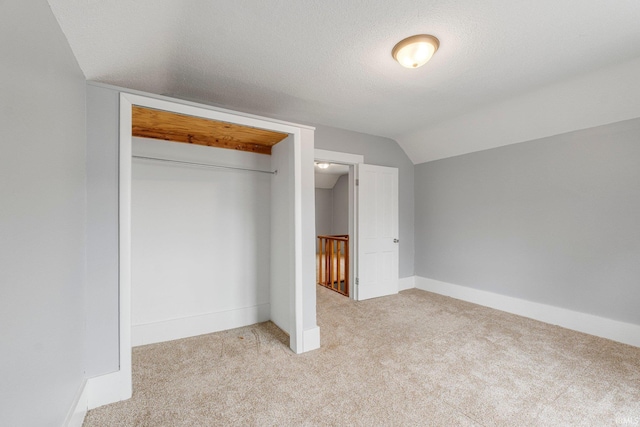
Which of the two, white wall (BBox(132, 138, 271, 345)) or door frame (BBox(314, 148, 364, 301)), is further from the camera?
door frame (BBox(314, 148, 364, 301))

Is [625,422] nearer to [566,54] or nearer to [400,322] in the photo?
[400,322]

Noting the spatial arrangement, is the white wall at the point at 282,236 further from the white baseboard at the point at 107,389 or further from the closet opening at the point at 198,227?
the white baseboard at the point at 107,389

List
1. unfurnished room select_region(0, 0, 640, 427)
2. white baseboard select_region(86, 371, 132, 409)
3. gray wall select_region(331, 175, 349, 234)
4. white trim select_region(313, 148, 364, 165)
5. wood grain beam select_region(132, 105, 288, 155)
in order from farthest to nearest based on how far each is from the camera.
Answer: gray wall select_region(331, 175, 349, 234) → white trim select_region(313, 148, 364, 165) → wood grain beam select_region(132, 105, 288, 155) → white baseboard select_region(86, 371, 132, 409) → unfurnished room select_region(0, 0, 640, 427)

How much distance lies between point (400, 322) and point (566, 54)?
2.81 meters

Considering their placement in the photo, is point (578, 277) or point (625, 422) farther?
point (578, 277)

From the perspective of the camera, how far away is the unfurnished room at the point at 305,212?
51.9 inches

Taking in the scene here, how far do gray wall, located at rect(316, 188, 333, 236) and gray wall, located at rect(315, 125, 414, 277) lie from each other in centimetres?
424

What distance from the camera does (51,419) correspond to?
3.89ft

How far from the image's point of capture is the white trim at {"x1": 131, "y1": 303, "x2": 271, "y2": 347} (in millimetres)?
2492

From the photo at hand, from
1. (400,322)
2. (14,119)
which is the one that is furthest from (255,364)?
(14,119)

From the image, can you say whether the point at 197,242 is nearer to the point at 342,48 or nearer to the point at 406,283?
the point at 342,48

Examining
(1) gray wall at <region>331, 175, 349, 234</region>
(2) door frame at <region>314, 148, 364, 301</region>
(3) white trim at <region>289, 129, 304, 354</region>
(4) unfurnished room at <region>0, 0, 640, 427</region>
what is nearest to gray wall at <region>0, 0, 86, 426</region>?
(4) unfurnished room at <region>0, 0, 640, 427</region>

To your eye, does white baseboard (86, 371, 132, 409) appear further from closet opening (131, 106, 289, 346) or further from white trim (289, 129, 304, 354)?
white trim (289, 129, 304, 354)

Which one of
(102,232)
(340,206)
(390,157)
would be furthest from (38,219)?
(340,206)
